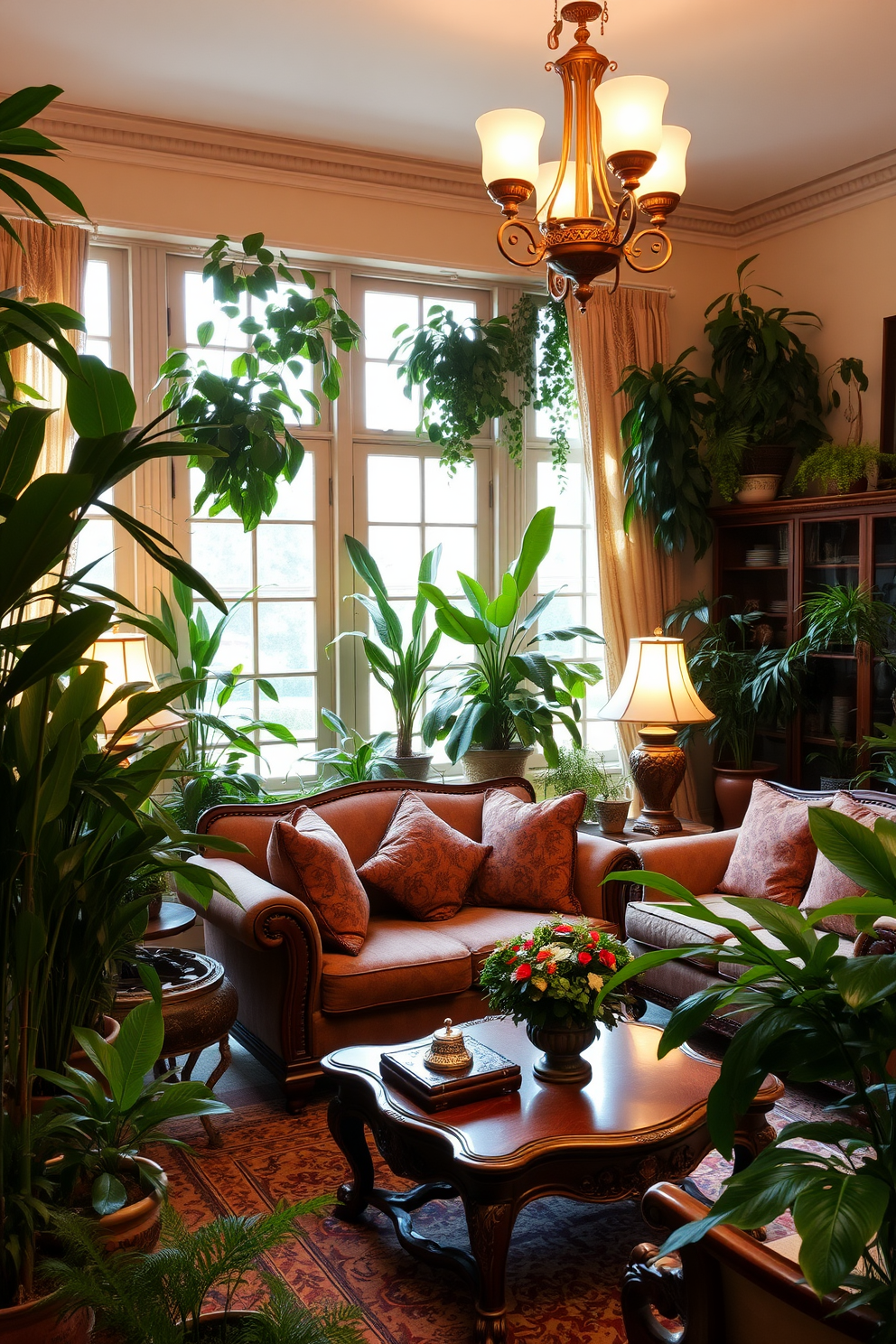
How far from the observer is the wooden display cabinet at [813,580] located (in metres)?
4.91

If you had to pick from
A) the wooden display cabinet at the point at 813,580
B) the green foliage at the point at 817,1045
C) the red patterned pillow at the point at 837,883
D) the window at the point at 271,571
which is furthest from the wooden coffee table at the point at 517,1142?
the wooden display cabinet at the point at 813,580

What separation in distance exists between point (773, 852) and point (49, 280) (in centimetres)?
342

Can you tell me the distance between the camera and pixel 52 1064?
2082mm

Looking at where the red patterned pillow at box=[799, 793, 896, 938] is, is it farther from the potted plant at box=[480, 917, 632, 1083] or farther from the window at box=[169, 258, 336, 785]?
the window at box=[169, 258, 336, 785]

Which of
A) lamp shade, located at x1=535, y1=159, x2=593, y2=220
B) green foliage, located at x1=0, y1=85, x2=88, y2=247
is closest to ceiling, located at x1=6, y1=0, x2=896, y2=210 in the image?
lamp shade, located at x1=535, y1=159, x2=593, y2=220

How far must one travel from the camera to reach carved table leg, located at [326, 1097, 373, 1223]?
2816 millimetres

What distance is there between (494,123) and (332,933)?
2.35m

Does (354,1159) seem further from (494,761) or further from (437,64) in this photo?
(437,64)

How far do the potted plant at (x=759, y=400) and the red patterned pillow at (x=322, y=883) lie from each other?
2916mm

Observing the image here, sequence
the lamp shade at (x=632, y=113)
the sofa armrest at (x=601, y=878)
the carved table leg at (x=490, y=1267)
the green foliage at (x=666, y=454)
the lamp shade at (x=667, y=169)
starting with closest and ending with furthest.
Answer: the carved table leg at (x=490, y=1267) < the lamp shade at (x=632, y=113) < the lamp shade at (x=667, y=169) < the sofa armrest at (x=601, y=878) < the green foliage at (x=666, y=454)

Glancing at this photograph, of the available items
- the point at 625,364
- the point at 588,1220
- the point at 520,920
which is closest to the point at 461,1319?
the point at 588,1220

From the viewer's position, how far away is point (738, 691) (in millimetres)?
5285

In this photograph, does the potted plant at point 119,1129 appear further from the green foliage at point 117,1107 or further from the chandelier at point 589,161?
the chandelier at point 589,161

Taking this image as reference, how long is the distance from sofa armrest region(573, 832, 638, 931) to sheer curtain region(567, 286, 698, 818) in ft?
4.99
